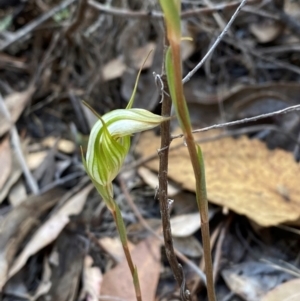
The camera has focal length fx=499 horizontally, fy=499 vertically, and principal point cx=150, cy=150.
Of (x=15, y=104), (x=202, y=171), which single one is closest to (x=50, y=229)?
(x=15, y=104)

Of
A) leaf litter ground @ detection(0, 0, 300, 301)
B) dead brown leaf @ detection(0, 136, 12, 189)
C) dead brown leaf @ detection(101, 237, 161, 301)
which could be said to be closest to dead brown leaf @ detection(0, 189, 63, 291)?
leaf litter ground @ detection(0, 0, 300, 301)

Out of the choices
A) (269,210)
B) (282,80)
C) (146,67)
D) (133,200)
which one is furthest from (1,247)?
(282,80)

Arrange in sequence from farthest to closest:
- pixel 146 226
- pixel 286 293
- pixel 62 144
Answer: pixel 62 144
pixel 146 226
pixel 286 293

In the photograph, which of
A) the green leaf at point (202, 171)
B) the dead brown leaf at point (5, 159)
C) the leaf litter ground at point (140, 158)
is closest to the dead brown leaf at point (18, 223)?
the leaf litter ground at point (140, 158)

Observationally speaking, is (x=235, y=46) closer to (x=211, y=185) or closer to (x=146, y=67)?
(x=146, y=67)

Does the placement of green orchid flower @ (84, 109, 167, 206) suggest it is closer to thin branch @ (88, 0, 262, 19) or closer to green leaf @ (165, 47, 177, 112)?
green leaf @ (165, 47, 177, 112)

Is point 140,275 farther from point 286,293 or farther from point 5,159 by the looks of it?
point 5,159
